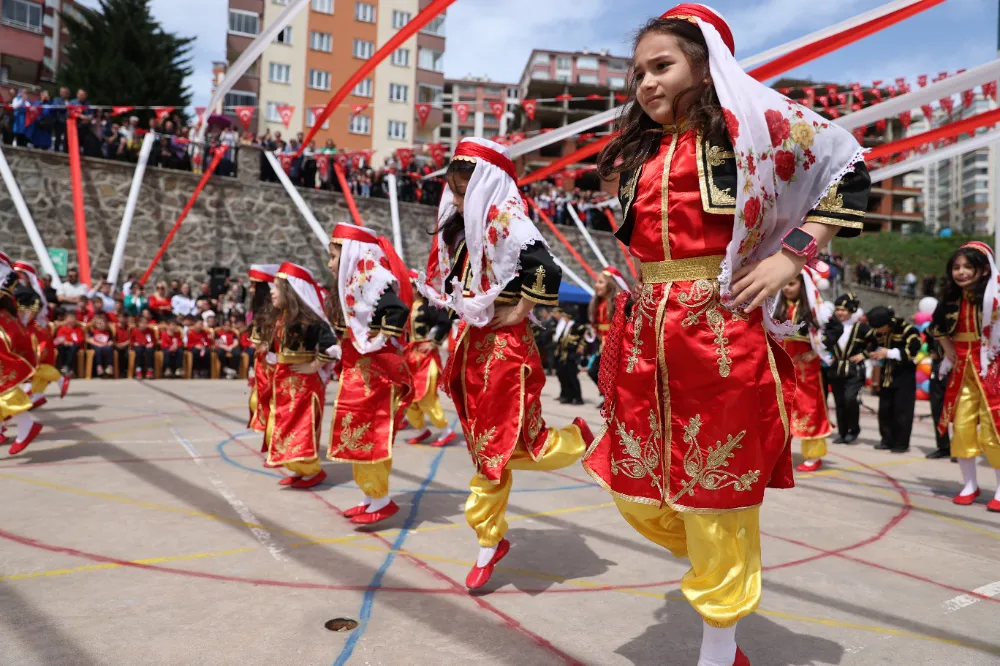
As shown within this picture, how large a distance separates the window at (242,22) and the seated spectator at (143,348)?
33.3 metres

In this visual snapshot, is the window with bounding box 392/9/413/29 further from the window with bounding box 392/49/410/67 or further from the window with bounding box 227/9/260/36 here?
the window with bounding box 227/9/260/36

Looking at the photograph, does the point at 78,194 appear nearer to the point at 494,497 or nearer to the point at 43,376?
the point at 43,376

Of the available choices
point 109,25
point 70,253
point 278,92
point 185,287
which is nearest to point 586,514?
point 185,287

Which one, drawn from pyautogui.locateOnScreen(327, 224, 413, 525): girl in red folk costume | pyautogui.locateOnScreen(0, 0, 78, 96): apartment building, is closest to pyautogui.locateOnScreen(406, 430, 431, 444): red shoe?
pyautogui.locateOnScreen(327, 224, 413, 525): girl in red folk costume

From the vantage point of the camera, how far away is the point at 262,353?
19.3 ft

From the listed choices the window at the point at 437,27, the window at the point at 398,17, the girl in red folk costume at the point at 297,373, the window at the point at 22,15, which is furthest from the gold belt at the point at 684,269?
the window at the point at 437,27

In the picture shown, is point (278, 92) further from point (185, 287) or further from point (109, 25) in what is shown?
point (185, 287)

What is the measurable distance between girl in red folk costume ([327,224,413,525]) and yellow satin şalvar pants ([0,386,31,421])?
3.29 m

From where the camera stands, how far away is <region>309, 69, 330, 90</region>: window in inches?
1647

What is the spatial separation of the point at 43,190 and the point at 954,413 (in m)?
19.5

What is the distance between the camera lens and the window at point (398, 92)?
4441cm

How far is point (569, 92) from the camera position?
59.9m

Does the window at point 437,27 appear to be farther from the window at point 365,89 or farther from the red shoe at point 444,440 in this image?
the red shoe at point 444,440

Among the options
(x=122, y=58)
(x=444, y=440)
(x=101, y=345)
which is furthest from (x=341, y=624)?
(x=122, y=58)
